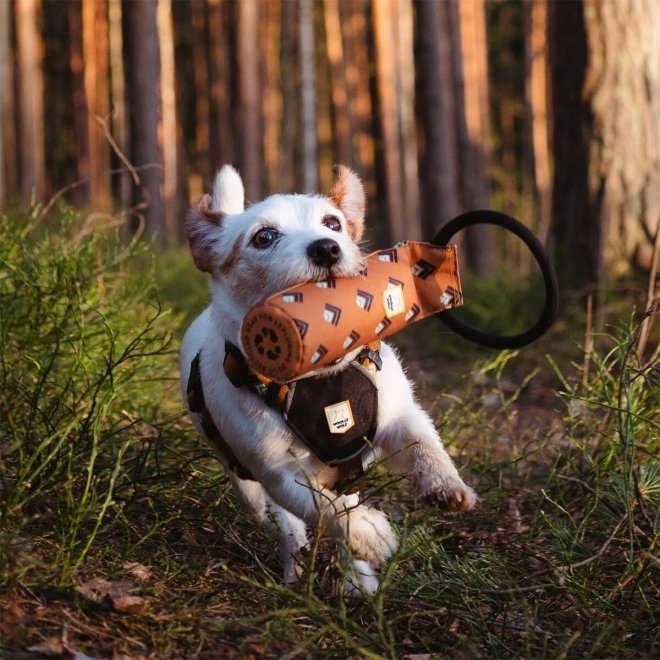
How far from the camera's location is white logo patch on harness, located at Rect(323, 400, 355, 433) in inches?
121

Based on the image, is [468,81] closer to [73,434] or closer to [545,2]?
[545,2]

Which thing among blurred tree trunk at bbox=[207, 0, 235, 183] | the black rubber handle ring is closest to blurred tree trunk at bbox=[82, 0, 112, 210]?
blurred tree trunk at bbox=[207, 0, 235, 183]

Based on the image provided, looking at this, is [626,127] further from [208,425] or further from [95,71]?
[95,71]

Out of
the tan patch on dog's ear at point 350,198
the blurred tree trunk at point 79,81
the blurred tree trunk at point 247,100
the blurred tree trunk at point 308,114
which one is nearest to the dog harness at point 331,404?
the tan patch on dog's ear at point 350,198

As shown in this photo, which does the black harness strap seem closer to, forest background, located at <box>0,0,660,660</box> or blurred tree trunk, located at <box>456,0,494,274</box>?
forest background, located at <box>0,0,660,660</box>

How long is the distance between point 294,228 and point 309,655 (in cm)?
144

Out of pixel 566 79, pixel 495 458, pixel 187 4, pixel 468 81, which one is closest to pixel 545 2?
pixel 468 81

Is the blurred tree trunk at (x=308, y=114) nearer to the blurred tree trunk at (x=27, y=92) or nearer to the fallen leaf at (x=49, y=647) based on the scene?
the blurred tree trunk at (x=27, y=92)

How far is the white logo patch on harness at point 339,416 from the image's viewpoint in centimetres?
309

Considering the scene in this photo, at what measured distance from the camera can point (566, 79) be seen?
7352mm

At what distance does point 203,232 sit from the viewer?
11.8ft

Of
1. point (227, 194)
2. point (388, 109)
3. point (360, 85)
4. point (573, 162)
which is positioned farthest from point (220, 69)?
point (227, 194)

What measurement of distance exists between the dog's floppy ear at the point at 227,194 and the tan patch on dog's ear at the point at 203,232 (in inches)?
11.8

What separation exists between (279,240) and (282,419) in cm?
62
